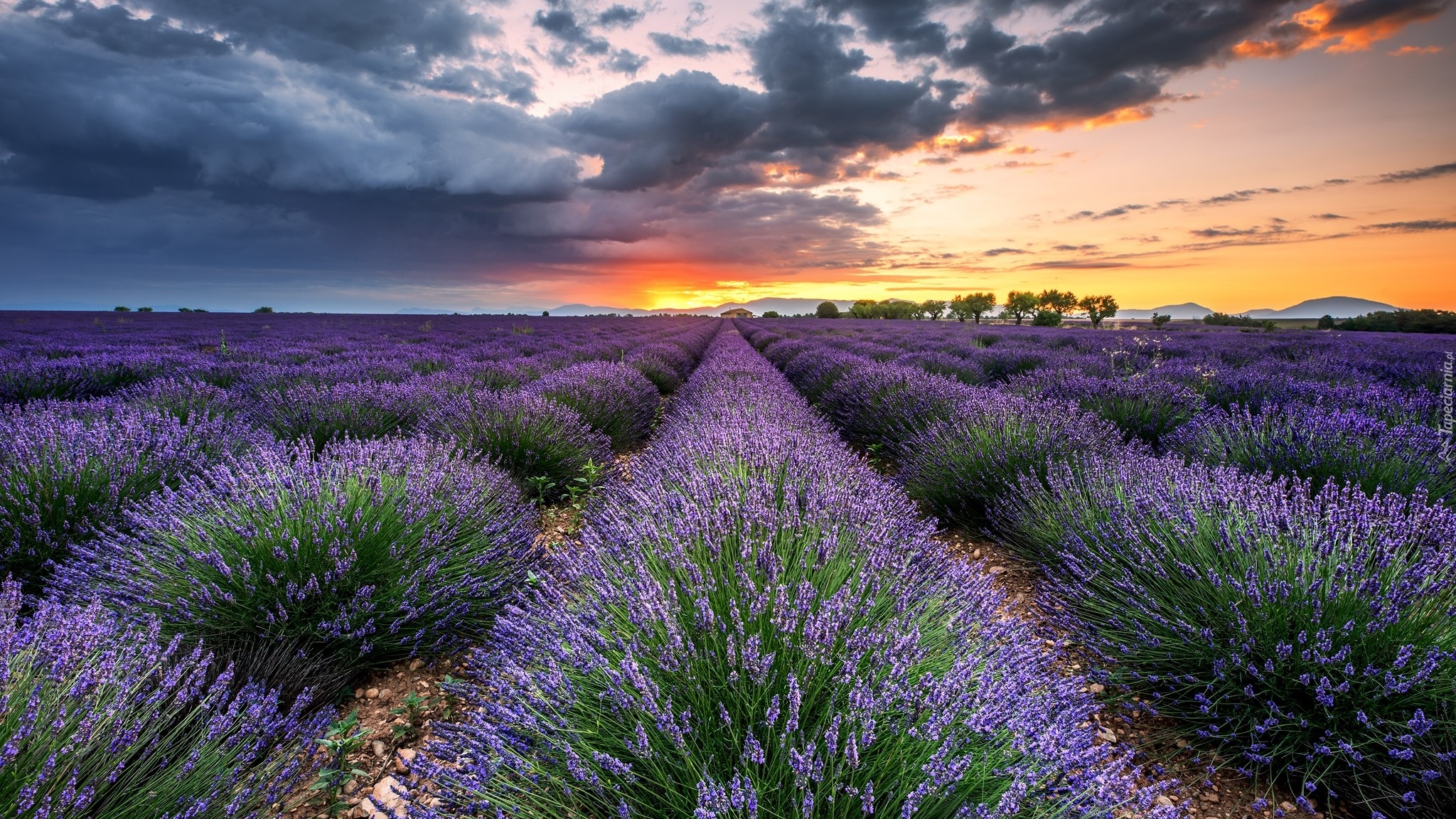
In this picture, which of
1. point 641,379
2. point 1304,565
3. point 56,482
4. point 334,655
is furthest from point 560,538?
point 641,379

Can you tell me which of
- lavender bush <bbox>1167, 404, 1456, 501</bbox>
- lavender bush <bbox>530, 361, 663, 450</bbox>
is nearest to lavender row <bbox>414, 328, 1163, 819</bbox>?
lavender bush <bbox>1167, 404, 1456, 501</bbox>

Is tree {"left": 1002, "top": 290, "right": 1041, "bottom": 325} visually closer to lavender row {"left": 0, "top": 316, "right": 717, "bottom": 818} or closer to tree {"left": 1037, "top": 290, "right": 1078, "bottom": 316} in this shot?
tree {"left": 1037, "top": 290, "right": 1078, "bottom": 316}

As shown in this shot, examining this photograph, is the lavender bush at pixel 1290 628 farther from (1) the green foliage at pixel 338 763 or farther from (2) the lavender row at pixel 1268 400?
(1) the green foliage at pixel 338 763

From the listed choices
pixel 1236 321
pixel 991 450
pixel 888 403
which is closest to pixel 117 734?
pixel 991 450

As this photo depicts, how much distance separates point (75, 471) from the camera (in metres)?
2.68

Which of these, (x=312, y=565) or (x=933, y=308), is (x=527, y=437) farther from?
(x=933, y=308)

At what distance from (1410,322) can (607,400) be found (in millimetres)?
35366

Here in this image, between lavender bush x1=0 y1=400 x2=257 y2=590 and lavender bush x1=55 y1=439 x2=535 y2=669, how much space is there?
0.18 m

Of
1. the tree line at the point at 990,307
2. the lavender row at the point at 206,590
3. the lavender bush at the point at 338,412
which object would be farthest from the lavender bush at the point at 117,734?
the tree line at the point at 990,307

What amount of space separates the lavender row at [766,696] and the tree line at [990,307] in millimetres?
63317

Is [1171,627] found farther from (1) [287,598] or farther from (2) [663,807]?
(1) [287,598]

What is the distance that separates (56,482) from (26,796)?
251 cm

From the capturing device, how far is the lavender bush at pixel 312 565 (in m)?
2.06

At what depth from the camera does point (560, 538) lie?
3.62 m
